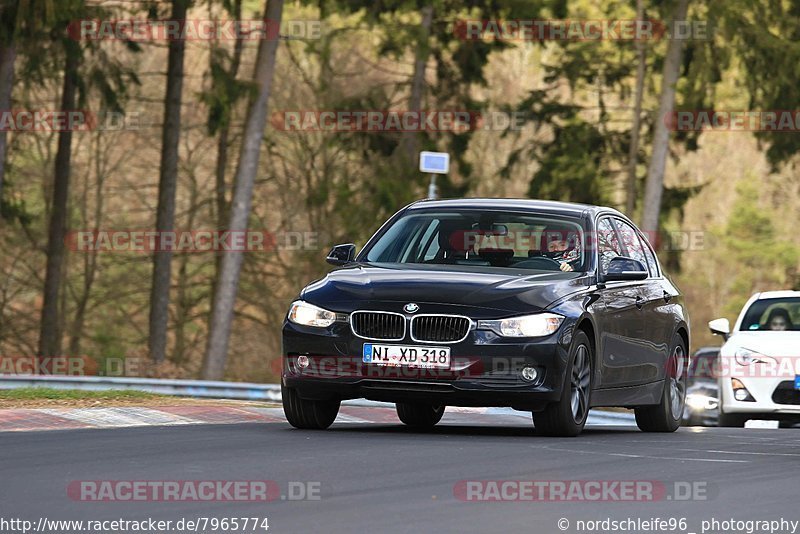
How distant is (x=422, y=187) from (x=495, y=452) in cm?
3091

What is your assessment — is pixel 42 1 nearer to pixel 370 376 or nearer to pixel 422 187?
pixel 422 187

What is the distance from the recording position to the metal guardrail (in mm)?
20783

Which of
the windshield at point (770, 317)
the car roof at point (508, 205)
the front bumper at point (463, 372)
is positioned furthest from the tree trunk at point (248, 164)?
the front bumper at point (463, 372)

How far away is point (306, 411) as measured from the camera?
13219 millimetres

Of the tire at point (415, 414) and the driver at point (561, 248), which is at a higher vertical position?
the driver at point (561, 248)

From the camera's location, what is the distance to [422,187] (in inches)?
1655

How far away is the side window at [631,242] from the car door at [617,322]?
223 mm

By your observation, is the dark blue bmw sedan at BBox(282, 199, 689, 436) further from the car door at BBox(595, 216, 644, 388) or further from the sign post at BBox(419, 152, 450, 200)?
the sign post at BBox(419, 152, 450, 200)

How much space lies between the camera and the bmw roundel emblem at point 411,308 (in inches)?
484

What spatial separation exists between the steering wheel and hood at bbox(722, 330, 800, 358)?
6006 mm

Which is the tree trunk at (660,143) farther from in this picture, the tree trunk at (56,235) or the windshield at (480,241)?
the windshield at (480,241)
